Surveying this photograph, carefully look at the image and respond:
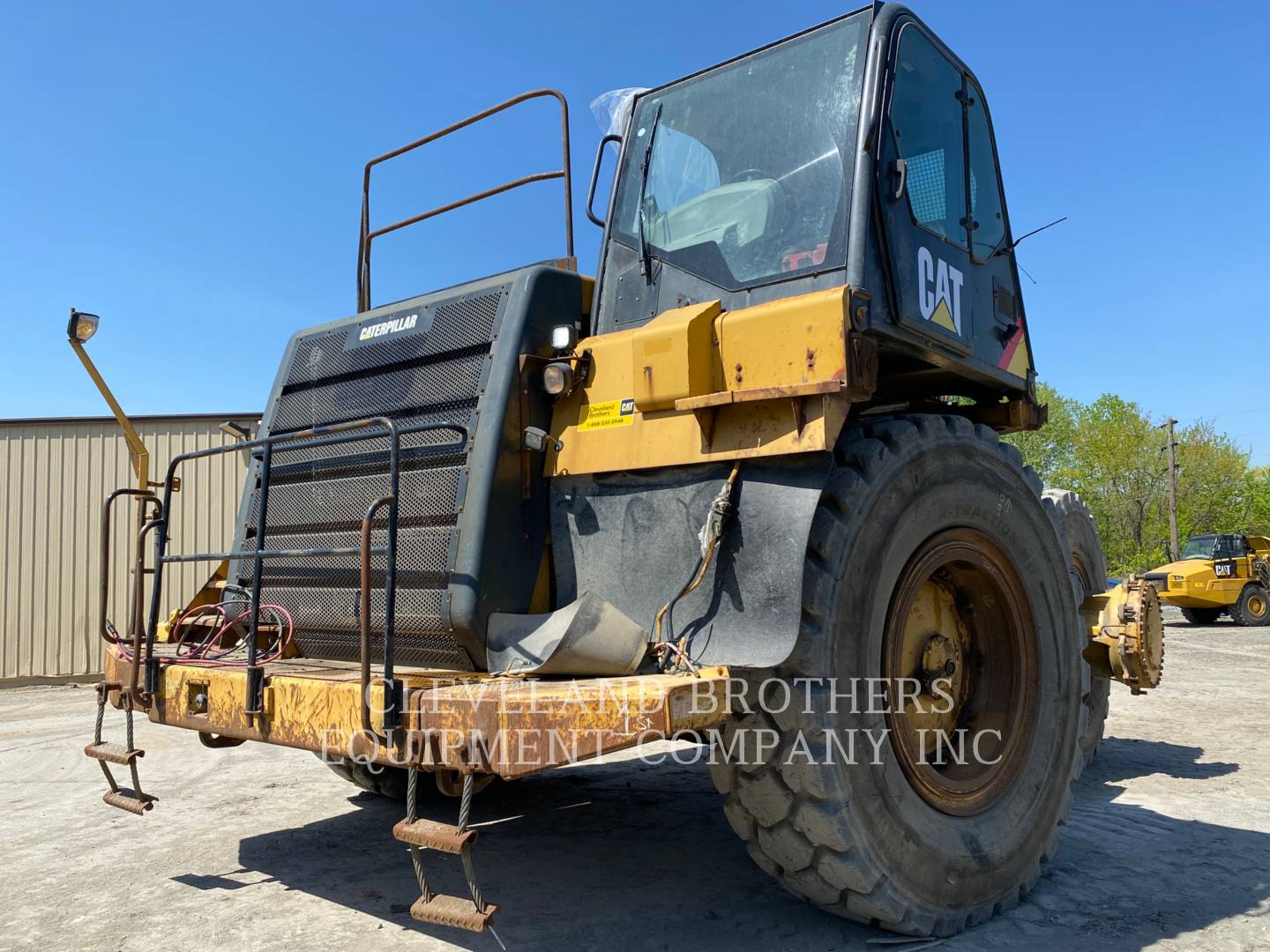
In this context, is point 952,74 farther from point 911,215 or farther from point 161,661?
point 161,661

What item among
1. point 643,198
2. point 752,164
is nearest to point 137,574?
point 643,198

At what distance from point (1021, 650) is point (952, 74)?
2519 millimetres

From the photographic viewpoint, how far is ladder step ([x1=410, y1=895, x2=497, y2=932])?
2.56 meters

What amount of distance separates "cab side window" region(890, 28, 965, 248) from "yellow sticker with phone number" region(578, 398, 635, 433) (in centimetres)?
136

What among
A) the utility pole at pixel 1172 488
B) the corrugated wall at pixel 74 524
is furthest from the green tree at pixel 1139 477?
the corrugated wall at pixel 74 524

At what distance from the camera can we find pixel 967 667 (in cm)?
405

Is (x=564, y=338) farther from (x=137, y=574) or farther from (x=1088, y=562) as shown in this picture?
(x=1088, y=562)

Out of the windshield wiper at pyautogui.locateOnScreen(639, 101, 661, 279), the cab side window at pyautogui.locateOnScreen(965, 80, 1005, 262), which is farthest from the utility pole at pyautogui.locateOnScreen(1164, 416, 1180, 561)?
the windshield wiper at pyautogui.locateOnScreen(639, 101, 661, 279)

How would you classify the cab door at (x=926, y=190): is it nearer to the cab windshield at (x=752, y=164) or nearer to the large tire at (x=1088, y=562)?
the cab windshield at (x=752, y=164)

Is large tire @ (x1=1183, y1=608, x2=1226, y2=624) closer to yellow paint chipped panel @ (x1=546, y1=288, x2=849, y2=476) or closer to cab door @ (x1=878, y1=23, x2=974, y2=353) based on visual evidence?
cab door @ (x1=878, y1=23, x2=974, y2=353)

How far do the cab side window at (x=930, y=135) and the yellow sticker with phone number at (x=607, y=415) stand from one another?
4.46ft

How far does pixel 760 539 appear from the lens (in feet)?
10.4

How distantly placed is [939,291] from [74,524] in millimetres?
13858

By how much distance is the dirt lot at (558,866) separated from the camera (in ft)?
11.1
